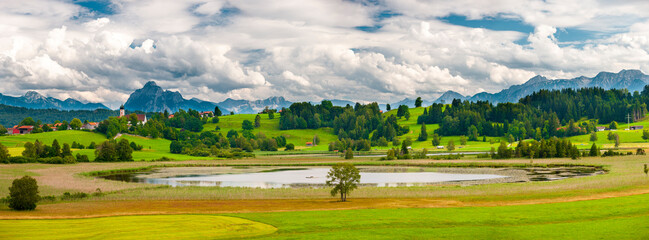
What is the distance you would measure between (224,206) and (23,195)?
2124 cm

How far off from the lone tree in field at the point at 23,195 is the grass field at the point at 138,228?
355 inches

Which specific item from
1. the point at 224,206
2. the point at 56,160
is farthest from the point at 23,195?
the point at 56,160

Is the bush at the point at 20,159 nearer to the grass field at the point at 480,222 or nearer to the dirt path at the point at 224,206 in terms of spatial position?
the dirt path at the point at 224,206

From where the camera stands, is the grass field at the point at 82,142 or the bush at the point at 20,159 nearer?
the bush at the point at 20,159

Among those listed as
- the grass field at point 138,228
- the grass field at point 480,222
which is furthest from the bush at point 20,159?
the grass field at point 480,222

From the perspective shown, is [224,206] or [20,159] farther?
[20,159]

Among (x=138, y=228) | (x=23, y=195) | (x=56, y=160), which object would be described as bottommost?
(x=138, y=228)

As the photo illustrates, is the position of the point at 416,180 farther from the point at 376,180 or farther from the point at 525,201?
the point at 525,201

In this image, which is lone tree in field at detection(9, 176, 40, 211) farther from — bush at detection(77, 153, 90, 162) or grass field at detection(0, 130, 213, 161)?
grass field at detection(0, 130, 213, 161)

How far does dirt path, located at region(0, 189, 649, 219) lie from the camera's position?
4809 cm

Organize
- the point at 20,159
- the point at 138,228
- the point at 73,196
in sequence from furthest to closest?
the point at 20,159 < the point at 73,196 < the point at 138,228

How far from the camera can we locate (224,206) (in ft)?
171

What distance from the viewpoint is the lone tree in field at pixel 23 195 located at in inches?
1969

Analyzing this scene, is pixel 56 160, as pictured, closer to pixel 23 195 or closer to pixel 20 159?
pixel 20 159
